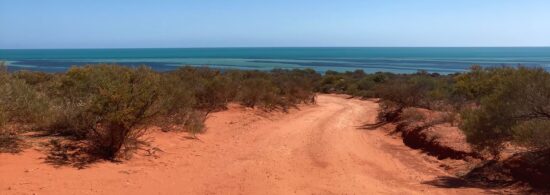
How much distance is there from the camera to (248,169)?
12.6 meters

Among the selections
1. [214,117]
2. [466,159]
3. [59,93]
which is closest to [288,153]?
[466,159]

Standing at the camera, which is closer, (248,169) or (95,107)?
(95,107)

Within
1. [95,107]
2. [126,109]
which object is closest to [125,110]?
[126,109]

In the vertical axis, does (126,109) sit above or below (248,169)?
above

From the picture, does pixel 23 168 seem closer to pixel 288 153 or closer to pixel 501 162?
pixel 288 153

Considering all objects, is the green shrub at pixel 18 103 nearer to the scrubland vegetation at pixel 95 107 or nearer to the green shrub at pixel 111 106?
the scrubland vegetation at pixel 95 107

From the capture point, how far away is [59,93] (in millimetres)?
14406

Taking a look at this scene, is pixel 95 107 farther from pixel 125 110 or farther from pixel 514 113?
pixel 514 113

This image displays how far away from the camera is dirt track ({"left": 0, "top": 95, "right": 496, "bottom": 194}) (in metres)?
9.80

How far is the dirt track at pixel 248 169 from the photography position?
9.80m

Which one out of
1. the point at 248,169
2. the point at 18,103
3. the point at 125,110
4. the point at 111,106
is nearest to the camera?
the point at 18,103

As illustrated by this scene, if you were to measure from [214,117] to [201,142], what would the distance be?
6344 millimetres

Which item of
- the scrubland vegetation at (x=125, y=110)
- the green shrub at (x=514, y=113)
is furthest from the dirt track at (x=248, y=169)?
the green shrub at (x=514, y=113)

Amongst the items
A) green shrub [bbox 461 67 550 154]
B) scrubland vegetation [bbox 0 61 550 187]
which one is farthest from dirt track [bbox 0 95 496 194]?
green shrub [bbox 461 67 550 154]
